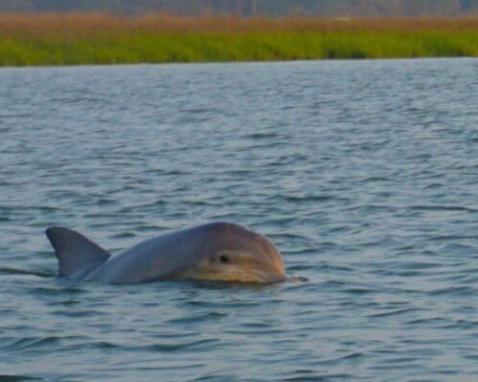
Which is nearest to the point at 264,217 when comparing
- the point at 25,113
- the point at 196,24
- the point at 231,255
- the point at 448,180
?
the point at 448,180

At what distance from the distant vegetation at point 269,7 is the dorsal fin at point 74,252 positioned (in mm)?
116370

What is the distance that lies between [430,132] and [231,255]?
1492 centimetres

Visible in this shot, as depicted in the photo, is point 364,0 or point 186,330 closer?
point 186,330

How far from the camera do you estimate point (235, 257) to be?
11.2 meters

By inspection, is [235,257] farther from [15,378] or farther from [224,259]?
[15,378]

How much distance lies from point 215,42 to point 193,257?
42.7 m

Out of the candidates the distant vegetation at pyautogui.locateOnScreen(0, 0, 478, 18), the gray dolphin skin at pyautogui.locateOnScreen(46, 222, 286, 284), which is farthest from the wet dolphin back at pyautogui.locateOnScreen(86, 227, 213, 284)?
the distant vegetation at pyautogui.locateOnScreen(0, 0, 478, 18)

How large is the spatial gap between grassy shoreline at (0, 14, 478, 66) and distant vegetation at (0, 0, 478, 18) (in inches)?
2744

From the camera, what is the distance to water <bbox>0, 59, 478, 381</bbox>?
9.64 m

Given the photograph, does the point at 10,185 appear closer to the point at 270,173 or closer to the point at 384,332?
the point at 270,173

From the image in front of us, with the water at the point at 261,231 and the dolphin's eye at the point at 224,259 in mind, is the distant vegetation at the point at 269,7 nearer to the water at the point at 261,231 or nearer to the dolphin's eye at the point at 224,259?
the water at the point at 261,231

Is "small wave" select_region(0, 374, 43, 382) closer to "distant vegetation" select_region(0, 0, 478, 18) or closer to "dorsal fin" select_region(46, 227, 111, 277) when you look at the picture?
"dorsal fin" select_region(46, 227, 111, 277)

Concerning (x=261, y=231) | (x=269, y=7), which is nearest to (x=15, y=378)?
(x=261, y=231)

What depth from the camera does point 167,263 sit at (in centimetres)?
1142
